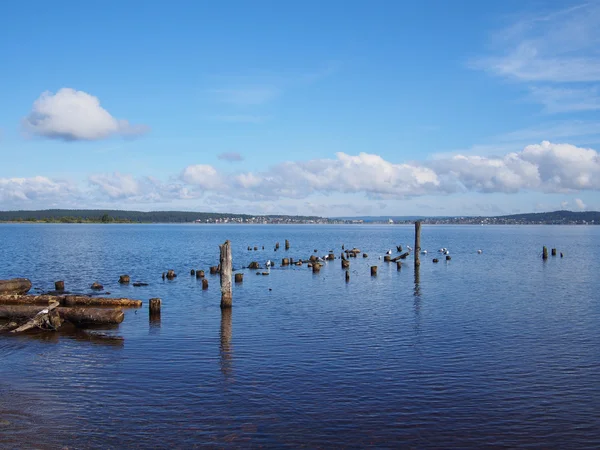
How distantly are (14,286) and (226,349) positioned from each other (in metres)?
18.3

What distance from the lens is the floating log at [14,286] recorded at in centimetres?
3061

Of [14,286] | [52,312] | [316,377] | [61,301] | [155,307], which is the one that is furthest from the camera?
[14,286]

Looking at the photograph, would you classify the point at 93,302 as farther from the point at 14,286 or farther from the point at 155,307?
the point at 14,286

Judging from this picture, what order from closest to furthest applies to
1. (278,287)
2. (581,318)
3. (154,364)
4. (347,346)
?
(154,364) < (347,346) < (581,318) < (278,287)

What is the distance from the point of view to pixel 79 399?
14.1m

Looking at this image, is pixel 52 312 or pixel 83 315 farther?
pixel 83 315

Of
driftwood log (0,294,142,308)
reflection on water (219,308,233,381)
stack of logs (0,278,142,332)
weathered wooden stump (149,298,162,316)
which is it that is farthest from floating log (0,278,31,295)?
reflection on water (219,308,233,381)

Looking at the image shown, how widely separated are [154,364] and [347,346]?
7.28 metres

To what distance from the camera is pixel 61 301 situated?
27.1 metres

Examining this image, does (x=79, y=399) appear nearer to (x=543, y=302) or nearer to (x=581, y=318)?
(x=581, y=318)

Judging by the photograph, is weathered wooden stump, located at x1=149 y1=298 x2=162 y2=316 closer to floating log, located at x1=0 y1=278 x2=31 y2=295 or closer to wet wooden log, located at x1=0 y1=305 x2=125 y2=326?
wet wooden log, located at x1=0 y1=305 x2=125 y2=326

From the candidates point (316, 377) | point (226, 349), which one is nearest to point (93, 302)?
point (226, 349)

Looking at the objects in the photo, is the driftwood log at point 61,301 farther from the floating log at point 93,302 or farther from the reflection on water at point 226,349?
the reflection on water at point 226,349

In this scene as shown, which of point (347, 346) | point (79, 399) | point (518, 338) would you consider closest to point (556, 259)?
point (518, 338)
